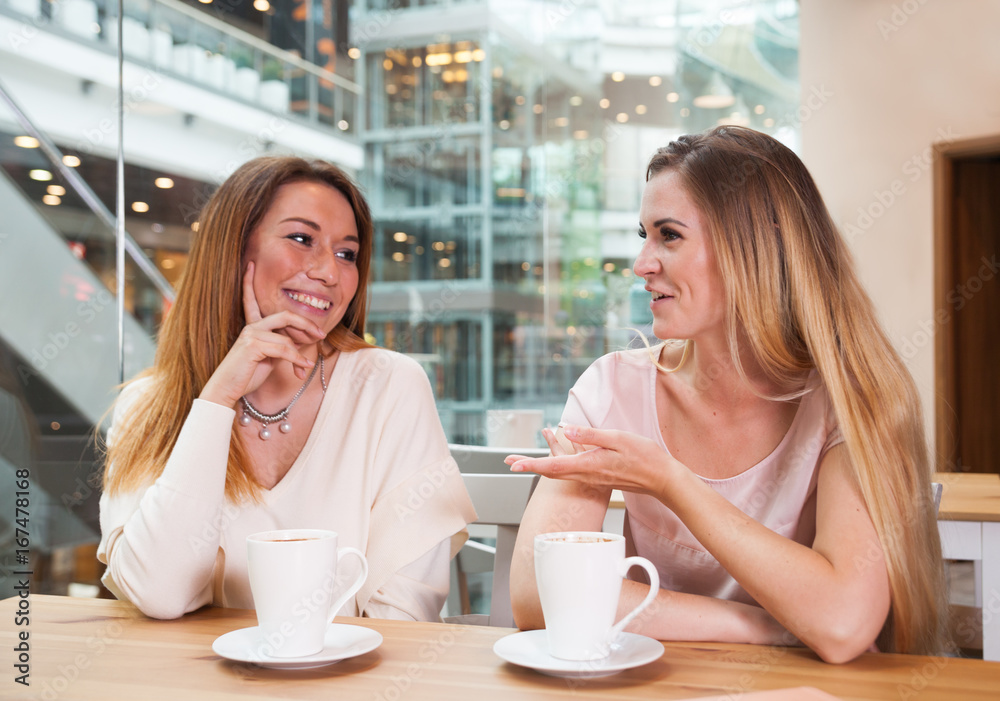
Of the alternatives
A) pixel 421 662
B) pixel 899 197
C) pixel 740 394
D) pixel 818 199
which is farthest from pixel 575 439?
pixel 899 197

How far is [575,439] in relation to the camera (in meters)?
0.97

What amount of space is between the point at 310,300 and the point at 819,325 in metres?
0.95

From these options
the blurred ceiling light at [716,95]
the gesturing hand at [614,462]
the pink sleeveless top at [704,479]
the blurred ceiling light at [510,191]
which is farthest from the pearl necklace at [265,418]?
the blurred ceiling light at [716,95]

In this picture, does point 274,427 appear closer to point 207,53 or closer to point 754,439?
point 754,439

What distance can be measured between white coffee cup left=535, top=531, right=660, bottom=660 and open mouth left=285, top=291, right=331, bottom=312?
942 millimetres

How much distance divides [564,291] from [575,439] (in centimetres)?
523

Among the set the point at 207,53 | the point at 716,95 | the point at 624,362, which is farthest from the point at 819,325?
the point at 716,95

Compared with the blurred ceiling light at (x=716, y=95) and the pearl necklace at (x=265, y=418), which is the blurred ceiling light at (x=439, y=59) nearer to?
Answer: the blurred ceiling light at (x=716, y=95)

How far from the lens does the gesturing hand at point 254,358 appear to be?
1304mm

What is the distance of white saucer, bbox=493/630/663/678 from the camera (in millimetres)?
783

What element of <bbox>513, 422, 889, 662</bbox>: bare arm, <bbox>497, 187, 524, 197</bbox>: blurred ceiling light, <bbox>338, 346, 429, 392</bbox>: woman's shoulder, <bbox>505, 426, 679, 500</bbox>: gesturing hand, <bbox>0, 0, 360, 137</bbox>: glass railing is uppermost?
<bbox>0, 0, 360, 137</bbox>: glass railing

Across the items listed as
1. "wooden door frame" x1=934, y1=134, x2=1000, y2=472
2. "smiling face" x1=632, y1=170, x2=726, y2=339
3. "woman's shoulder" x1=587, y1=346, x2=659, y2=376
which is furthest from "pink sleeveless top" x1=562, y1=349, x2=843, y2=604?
"wooden door frame" x1=934, y1=134, x2=1000, y2=472

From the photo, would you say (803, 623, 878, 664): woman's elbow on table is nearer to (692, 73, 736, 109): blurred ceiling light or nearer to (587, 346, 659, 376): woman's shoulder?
(587, 346, 659, 376): woman's shoulder

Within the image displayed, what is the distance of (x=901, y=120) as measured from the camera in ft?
15.5
